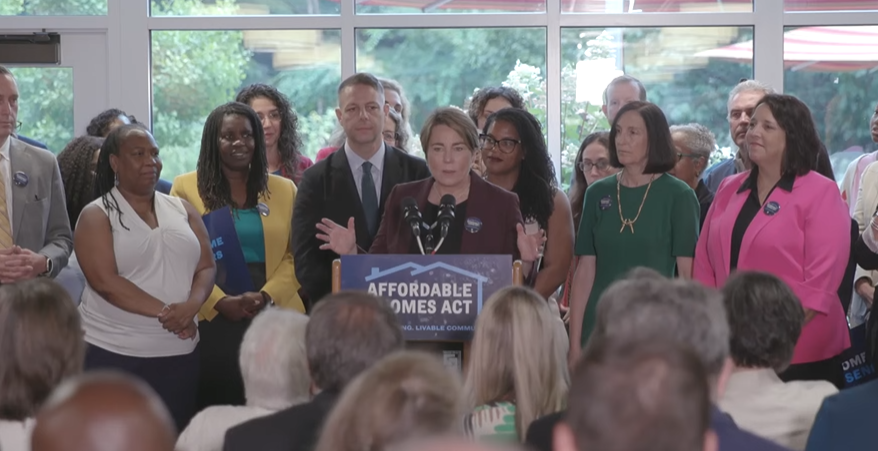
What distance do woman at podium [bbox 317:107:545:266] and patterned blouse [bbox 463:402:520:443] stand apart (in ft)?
4.57

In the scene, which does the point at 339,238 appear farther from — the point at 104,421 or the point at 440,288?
the point at 104,421

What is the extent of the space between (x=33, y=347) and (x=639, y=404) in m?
1.96

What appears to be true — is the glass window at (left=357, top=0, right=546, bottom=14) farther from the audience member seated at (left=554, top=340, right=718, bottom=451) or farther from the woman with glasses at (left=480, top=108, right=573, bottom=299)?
the audience member seated at (left=554, top=340, right=718, bottom=451)

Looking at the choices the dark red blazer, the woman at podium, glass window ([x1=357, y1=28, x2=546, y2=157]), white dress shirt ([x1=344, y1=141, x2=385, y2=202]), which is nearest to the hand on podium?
the woman at podium

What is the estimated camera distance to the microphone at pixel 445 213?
432 cm

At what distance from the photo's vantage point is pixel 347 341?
2.66 metres

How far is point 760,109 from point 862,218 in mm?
1333

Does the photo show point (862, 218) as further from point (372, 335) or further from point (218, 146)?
point (372, 335)

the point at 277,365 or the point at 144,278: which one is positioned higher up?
the point at 144,278

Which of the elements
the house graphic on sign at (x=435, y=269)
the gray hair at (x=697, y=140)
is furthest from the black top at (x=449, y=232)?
the gray hair at (x=697, y=140)

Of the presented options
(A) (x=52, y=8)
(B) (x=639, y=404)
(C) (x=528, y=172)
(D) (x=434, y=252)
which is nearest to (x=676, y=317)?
(B) (x=639, y=404)

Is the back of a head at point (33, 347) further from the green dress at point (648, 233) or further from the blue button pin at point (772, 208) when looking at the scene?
the blue button pin at point (772, 208)

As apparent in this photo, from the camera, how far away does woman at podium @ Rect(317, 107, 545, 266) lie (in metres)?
4.50

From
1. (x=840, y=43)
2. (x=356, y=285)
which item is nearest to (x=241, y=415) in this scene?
(x=356, y=285)
